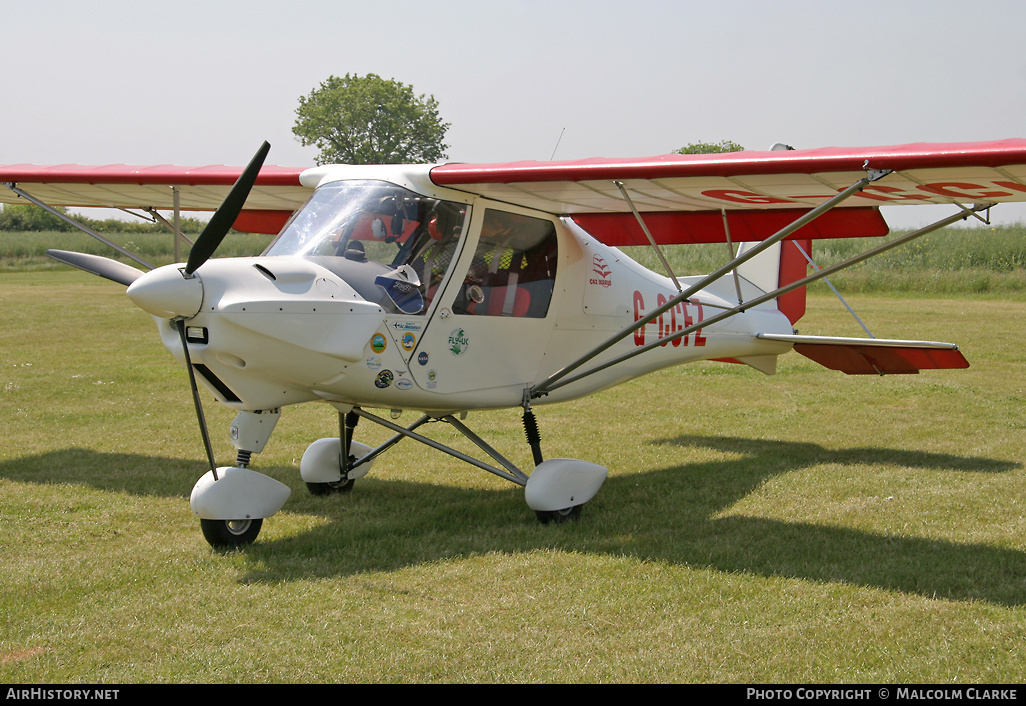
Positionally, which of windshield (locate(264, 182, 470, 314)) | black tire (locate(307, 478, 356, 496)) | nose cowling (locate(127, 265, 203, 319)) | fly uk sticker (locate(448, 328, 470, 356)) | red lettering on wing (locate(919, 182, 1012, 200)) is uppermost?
red lettering on wing (locate(919, 182, 1012, 200))

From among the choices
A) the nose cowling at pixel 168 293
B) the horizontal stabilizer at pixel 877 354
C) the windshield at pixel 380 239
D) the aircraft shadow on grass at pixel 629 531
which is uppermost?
the windshield at pixel 380 239

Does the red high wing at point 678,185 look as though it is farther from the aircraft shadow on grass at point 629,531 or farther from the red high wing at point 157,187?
the aircraft shadow on grass at point 629,531

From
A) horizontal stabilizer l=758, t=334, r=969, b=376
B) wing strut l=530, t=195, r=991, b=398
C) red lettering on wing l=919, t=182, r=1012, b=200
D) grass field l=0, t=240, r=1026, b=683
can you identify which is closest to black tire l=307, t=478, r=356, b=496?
grass field l=0, t=240, r=1026, b=683

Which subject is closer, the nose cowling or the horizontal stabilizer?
the nose cowling

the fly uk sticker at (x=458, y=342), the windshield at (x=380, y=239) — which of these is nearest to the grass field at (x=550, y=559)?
the fly uk sticker at (x=458, y=342)

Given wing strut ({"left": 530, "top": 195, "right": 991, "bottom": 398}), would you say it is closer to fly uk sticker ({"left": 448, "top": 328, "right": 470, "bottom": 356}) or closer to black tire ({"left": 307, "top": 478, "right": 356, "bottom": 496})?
fly uk sticker ({"left": 448, "top": 328, "right": 470, "bottom": 356})

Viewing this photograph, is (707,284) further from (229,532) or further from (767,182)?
(229,532)

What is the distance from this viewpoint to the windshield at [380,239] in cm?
549

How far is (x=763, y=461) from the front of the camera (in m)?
8.24

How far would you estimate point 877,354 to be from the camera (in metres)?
8.12

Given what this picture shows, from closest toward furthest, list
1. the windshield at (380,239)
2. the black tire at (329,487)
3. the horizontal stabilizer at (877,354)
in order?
the windshield at (380,239)
the black tire at (329,487)
the horizontal stabilizer at (877,354)

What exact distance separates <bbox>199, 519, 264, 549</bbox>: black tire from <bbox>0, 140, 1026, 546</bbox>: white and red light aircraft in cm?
1

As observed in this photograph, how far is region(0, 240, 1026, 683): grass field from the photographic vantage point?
12.4ft

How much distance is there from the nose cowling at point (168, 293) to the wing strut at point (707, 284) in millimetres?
2789
